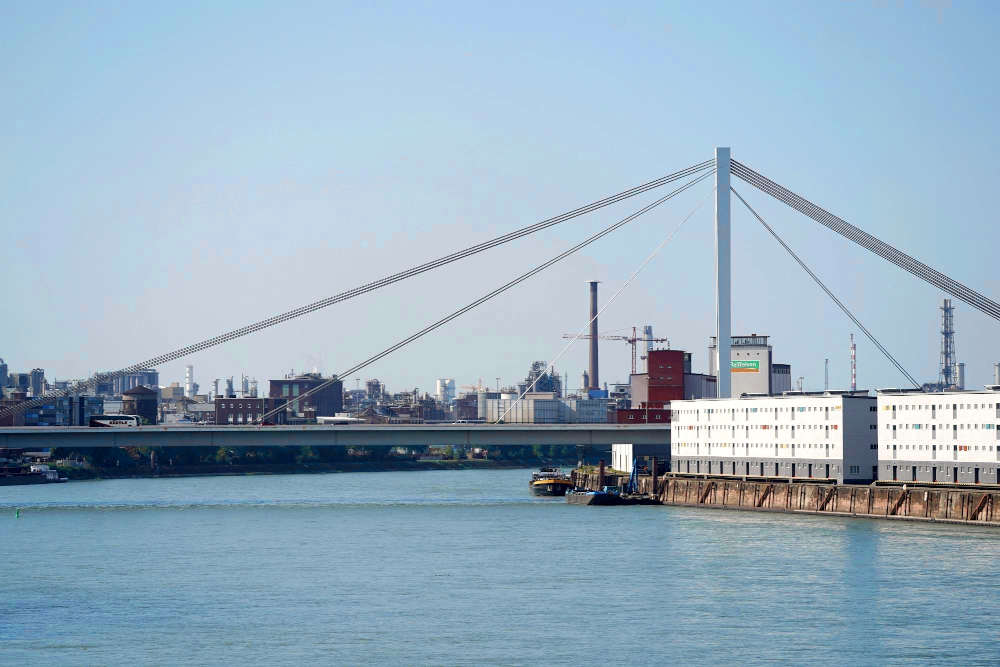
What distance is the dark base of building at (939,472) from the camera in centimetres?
8106

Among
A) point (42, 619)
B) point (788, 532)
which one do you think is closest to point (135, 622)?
point (42, 619)

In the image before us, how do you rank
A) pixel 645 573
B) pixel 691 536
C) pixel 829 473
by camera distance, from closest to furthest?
pixel 645 573 < pixel 691 536 < pixel 829 473

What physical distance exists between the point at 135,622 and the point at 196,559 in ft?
56.1

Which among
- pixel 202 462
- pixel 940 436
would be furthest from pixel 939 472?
pixel 202 462

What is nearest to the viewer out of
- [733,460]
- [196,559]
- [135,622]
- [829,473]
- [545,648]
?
[545,648]

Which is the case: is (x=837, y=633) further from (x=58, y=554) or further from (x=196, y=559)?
(x=58, y=554)

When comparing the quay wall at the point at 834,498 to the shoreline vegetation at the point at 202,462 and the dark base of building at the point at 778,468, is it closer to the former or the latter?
the dark base of building at the point at 778,468

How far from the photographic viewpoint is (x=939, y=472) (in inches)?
3322

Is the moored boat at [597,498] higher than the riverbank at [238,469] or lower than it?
higher

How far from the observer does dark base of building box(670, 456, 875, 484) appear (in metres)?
91.4

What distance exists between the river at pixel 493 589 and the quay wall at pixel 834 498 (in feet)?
6.70

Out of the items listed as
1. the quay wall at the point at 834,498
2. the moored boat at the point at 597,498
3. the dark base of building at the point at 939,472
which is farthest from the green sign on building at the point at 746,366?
the dark base of building at the point at 939,472

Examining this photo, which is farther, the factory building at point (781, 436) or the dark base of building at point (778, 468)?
the factory building at point (781, 436)

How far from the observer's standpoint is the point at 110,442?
339 feet
